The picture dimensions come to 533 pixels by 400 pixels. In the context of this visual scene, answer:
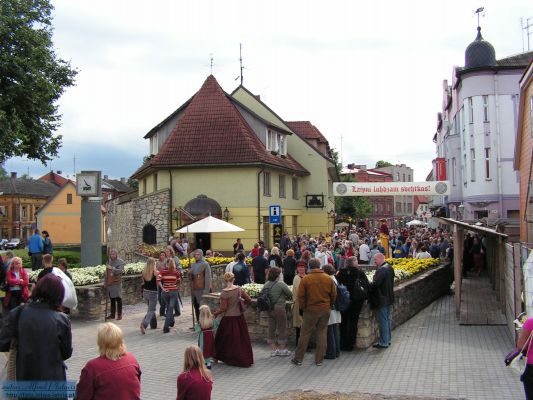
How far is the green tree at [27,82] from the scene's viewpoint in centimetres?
2612

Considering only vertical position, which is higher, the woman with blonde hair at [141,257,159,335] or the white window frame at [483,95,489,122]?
the white window frame at [483,95,489,122]

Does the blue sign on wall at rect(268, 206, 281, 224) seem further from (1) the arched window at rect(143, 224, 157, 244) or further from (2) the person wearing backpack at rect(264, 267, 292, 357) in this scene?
(2) the person wearing backpack at rect(264, 267, 292, 357)

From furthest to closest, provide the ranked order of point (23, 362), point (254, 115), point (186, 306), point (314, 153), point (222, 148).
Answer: point (314, 153) < point (254, 115) < point (222, 148) < point (186, 306) < point (23, 362)

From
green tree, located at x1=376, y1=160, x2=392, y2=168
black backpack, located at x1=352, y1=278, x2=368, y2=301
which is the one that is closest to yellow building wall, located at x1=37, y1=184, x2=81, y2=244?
black backpack, located at x1=352, y1=278, x2=368, y2=301

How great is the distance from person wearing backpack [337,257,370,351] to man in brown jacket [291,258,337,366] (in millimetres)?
857

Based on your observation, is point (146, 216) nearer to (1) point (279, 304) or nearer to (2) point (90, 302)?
(2) point (90, 302)

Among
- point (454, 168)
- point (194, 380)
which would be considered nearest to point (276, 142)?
point (454, 168)

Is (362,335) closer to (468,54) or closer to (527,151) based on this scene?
(527,151)

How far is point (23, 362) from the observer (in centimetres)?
538

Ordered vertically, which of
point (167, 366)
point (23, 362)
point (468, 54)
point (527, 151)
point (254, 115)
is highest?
point (468, 54)

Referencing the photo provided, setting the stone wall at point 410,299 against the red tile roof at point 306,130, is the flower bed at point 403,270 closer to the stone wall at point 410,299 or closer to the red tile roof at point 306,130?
the stone wall at point 410,299

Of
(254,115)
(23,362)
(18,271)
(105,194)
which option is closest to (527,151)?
(18,271)

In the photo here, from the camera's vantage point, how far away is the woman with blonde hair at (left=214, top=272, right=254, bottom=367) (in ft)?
32.7

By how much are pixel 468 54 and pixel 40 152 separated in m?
24.6
